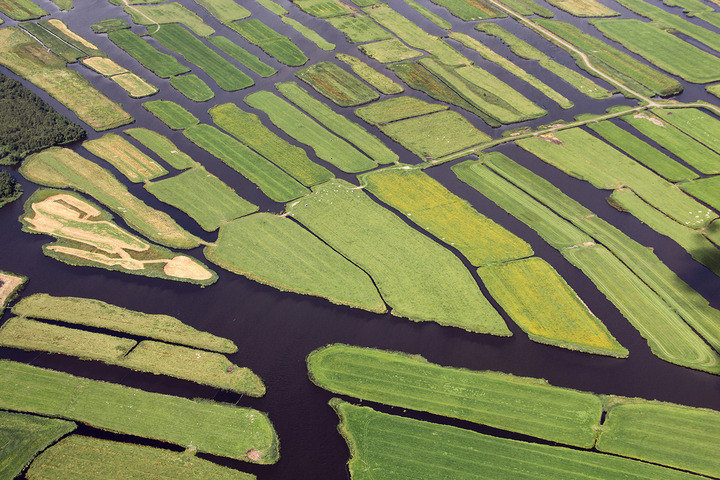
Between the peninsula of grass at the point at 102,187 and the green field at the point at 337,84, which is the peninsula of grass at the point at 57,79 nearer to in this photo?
the peninsula of grass at the point at 102,187

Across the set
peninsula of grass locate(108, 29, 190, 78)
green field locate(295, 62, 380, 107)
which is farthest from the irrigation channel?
peninsula of grass locate(108, 29, 190, 78)

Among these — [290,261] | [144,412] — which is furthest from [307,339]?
[144,412]

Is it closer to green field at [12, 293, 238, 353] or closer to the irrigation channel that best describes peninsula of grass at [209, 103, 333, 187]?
the irrigation channel

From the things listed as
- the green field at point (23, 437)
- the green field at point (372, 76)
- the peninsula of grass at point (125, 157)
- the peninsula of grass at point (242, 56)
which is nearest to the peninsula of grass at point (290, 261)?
the peninsula of grass at point (125, 157)

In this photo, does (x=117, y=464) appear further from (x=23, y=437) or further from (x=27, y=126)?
(x=27, y=126)

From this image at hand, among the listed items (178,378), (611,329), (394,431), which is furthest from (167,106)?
(611,329)
